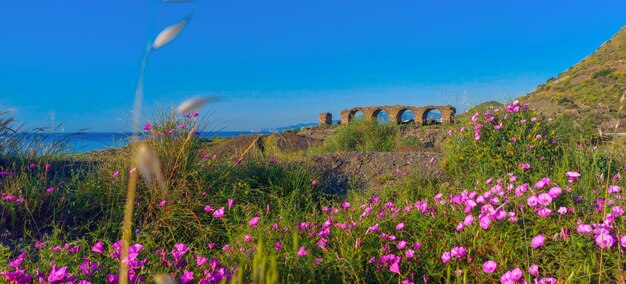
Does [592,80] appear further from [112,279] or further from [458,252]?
[112,279]

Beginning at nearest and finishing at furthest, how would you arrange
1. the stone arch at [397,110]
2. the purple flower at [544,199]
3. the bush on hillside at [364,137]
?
the purple flower at [544,199] → the bush on hillside at [364,137] → the stone arch at [397,110]

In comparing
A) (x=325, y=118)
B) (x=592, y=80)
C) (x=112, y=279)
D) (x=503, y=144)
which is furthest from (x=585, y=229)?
(x=592, y=80)

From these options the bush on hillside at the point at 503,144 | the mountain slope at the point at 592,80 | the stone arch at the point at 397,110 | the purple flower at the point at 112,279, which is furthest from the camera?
the stone arch at the point at 397,110

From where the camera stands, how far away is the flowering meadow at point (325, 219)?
2.13 metres

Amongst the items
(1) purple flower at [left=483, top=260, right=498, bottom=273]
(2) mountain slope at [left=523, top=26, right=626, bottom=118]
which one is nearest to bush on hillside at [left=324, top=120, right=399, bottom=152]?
(1) purple flower at [left=483, top=260, right=498, bottom=273]

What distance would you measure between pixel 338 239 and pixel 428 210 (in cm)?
71

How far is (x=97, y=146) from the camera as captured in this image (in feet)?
15.9

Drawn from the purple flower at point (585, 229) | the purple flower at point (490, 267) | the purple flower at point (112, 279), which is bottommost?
the purple flower at point (490, 267)

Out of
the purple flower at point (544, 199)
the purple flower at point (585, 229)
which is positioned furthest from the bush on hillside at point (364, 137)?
the purple flower at point (585, 229)

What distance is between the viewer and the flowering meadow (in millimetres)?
2133

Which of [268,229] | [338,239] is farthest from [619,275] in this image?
[268,229]

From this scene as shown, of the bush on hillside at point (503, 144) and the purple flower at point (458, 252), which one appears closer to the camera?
the purple flower at point (458, 252)

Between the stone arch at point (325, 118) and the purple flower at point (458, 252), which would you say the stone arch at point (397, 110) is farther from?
the purple flower at point (458, 252)

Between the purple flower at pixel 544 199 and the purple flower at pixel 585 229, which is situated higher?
the purple flower at pixel 544 199
